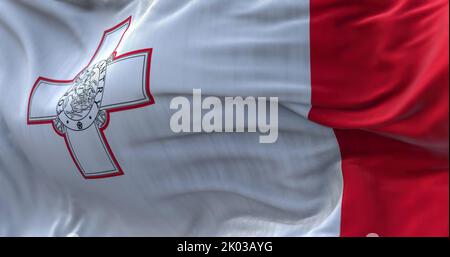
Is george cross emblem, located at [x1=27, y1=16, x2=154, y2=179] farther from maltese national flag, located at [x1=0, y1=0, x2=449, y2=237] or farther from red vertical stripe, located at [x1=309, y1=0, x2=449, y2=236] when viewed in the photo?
red vertical stripe, located at [x1=309, y1=0, x2=449, y2=236]

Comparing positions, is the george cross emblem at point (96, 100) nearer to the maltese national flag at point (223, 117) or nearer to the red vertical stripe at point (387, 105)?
the maltese national flag at point (223, 117)

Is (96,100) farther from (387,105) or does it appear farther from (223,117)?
(387,105)

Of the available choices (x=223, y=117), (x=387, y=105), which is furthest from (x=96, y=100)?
(x=387, y=105)

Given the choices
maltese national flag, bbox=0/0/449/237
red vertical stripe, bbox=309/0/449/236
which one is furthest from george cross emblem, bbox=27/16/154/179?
red vertical stripe, bbox=309/0/449/236

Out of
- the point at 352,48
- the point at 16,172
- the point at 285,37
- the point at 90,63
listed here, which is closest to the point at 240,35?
the point at 285,37

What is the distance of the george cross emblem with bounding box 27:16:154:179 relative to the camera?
0.94m

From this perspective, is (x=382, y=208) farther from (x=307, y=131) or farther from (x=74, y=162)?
(x=74, y=162)

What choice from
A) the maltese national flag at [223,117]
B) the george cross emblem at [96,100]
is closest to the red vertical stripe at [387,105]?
the maltese national flag at [223,117]

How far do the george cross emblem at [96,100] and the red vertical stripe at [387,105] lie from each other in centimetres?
29

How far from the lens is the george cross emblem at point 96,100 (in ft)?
3.10

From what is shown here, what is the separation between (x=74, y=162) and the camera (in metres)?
1.03

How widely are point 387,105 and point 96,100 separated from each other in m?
0.47

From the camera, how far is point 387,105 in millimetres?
799
